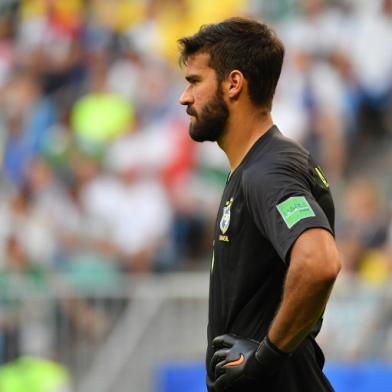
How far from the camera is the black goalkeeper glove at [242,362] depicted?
12.9 feet

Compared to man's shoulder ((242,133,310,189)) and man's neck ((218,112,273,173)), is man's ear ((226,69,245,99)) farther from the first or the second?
man's shoulder ((242,133,310,189))

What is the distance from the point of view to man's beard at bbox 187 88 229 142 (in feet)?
14.1

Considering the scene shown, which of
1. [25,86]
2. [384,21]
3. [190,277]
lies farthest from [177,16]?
[190,277]

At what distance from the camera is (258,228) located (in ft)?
13.3

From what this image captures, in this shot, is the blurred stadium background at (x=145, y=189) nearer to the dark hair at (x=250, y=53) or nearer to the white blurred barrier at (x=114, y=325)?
the white blurred barrier at (x=114, y=325)

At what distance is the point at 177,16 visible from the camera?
12.7 m

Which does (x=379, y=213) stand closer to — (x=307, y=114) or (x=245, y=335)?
(x=307, y=114)

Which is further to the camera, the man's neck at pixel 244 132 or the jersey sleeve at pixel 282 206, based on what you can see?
the man's neck at pixel 244 132

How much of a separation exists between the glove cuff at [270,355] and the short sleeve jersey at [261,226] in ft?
0.53

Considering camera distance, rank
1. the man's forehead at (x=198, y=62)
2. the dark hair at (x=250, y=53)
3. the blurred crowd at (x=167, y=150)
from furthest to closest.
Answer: the blurred crowd at (x=167, y=150)
the man's forehead at (x=198, y=62)
the dark hair at (x=250, y=53)

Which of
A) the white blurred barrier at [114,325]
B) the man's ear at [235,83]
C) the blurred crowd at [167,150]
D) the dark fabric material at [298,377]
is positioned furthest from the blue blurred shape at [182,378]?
the man's ear at [235,83]

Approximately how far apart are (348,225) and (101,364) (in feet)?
7.79

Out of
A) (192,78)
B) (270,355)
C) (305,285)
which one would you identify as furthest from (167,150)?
(305,285)

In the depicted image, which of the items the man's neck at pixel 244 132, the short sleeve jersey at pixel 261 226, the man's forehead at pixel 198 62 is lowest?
the short sleeve jersey at pixel 261 226
